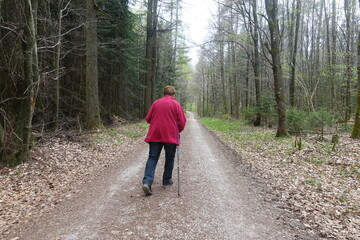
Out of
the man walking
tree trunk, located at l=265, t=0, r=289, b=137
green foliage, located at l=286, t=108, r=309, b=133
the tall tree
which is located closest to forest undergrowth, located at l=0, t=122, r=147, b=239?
the tall tree

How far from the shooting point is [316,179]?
5707 mm

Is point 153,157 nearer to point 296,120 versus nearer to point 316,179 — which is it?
point 316,179

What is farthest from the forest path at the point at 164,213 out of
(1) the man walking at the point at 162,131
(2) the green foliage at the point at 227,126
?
(2) the green foliage at the point at 227,126

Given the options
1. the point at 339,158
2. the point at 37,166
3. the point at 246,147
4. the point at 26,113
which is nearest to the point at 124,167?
the point at 37,166

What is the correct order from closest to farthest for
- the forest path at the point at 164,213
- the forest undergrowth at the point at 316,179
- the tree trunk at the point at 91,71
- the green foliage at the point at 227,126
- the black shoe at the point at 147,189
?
1. the forest path at the point at 164,213
2. the forest undergrowth at the point at 316,179
3. the black shoe at the point at 147,189
4. the tree trunk at the point at 91,71
5. the green foliage at the point at 227,126

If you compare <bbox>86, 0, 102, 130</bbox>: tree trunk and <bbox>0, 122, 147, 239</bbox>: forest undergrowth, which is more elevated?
<bbox>86, 0, 102, 130</bbox>: tree trunk

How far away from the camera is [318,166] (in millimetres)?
6801

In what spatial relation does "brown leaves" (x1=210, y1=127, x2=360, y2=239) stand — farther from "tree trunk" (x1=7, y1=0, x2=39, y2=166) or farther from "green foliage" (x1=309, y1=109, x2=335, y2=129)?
"tree trunk" (x1=7, y1=0, x2=39, y2=166)

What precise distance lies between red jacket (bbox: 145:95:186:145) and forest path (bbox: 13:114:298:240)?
1.12 m

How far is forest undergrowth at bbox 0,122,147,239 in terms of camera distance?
418 centimetres

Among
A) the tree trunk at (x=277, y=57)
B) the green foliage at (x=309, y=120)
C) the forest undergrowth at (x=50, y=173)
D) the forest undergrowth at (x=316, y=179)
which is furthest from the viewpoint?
the tree trunk at (x=277, y=57)

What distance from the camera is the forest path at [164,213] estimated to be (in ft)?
10.5

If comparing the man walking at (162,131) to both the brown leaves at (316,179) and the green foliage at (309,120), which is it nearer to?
the brown leaves at (316,179)

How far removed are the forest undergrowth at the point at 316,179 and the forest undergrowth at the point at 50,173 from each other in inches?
179
